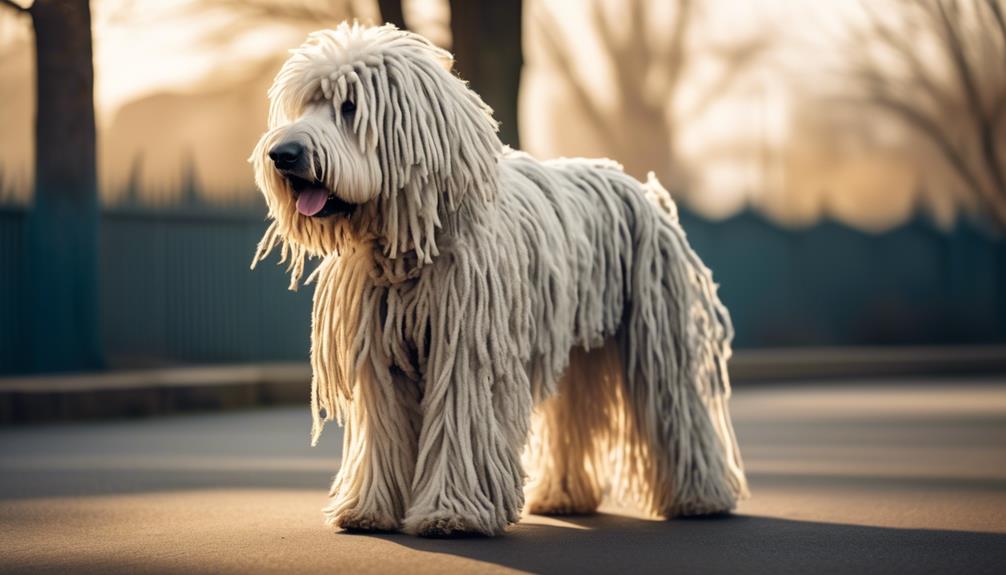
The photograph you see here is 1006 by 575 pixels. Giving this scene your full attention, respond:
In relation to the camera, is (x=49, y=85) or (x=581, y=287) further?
(x=49, y=85)

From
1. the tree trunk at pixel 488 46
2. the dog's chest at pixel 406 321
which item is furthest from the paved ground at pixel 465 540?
A: the tree trunk at pixel 488 46

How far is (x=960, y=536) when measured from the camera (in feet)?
19.8

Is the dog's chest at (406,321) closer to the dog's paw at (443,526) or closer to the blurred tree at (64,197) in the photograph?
the dog's paw at (443,526)

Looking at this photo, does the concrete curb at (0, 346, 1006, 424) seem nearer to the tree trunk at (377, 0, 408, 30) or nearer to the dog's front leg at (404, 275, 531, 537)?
the tree trunk at (377, 0, 408, 30)

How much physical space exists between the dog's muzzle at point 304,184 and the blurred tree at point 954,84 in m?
25.4

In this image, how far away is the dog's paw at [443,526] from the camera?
5684 mm

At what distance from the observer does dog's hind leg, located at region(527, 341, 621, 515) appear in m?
6.93

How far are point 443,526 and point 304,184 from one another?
1324 millimetres

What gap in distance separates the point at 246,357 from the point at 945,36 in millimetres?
18395

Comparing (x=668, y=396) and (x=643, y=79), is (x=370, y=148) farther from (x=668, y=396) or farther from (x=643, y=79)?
(x=643, y=79)

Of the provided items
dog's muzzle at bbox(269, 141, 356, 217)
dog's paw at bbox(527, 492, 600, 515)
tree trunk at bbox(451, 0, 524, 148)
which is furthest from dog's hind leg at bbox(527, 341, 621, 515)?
tree trunk at bbox(451, 0, 524, 148)

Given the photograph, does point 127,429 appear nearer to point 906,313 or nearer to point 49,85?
point 49,85

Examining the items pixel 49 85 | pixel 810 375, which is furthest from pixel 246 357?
pixel 810 375

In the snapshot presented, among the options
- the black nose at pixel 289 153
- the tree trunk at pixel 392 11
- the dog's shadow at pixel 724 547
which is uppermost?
the tree trunk at pixel 392 11
